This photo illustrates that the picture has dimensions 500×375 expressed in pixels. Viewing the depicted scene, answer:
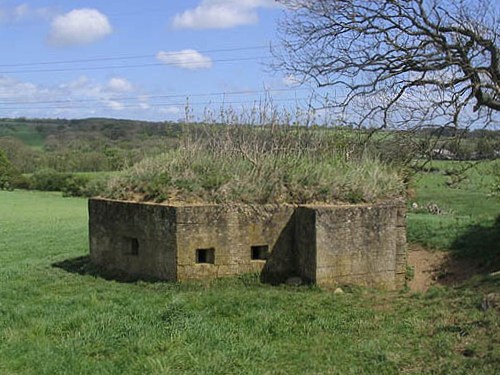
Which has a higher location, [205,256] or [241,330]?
[205,256]

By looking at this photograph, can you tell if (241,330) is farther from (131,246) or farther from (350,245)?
(131,246)

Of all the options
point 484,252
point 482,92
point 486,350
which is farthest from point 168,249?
point 484,252

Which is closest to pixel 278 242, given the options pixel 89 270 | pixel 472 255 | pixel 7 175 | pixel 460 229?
pixel 89 270

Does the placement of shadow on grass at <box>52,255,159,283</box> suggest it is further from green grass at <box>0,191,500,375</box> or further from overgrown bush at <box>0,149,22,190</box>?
overgrown bush at <box>0,149,22,190</box>

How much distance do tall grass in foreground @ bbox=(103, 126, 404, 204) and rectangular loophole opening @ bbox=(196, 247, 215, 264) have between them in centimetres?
82

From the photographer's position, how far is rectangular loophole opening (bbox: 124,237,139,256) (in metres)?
11.0

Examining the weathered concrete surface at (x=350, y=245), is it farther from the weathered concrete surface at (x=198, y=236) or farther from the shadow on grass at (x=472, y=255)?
the shadow on grass at (x=472, y=255)

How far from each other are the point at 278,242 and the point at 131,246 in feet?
8.76

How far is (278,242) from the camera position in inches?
406

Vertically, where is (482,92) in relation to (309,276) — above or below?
above

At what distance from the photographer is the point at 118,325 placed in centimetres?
740

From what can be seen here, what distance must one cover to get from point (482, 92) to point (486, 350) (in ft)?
23.1

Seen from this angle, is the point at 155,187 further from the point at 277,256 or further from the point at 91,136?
the point at 91,136

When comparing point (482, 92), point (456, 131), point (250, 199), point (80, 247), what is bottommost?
point (80, 247)
